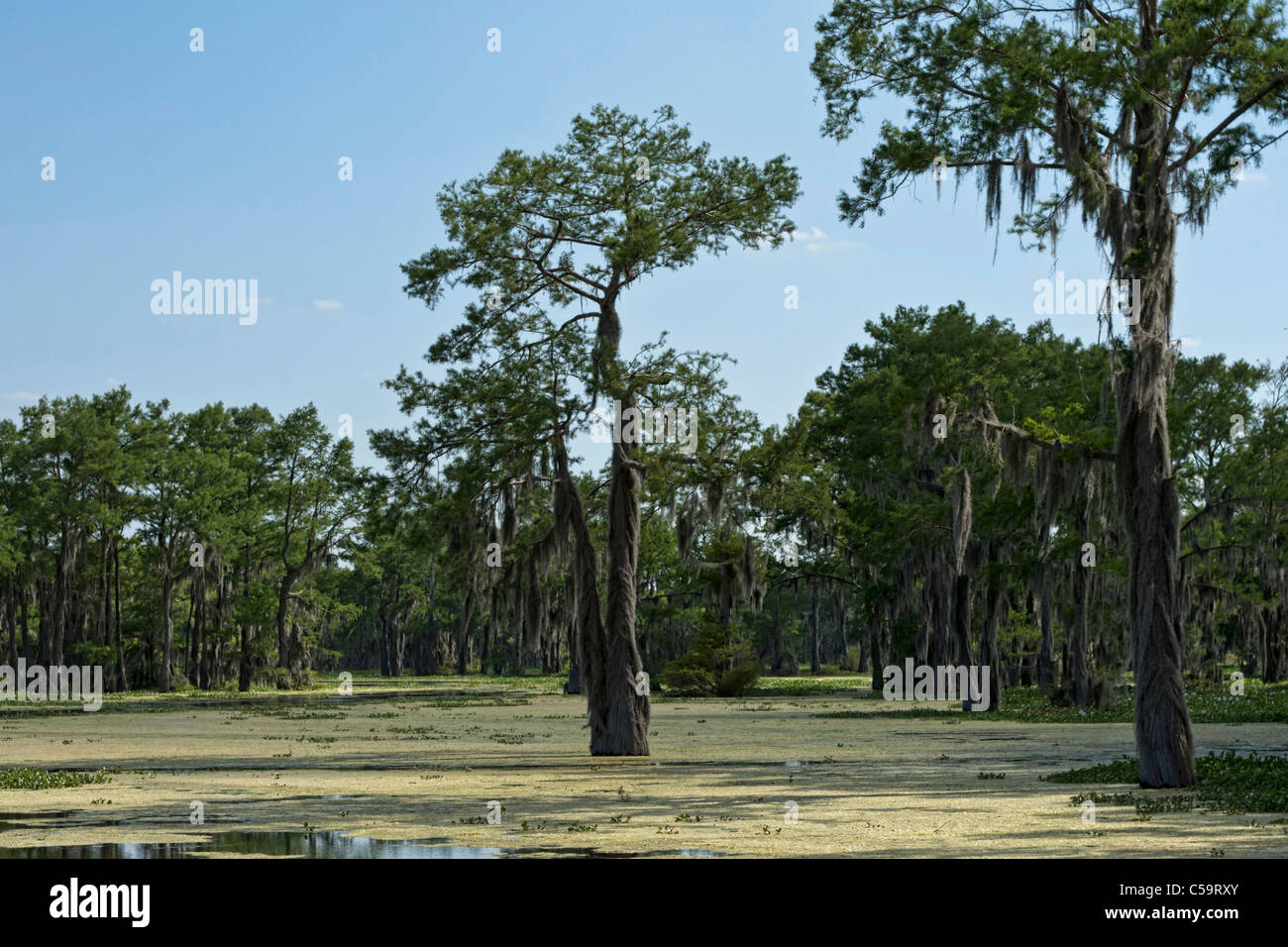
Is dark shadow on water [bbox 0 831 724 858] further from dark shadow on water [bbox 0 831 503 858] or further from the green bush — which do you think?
the green bush

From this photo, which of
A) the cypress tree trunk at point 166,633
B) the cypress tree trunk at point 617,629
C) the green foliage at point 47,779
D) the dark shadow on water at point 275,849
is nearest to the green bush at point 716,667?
the cypress tree trunk at point 166,633

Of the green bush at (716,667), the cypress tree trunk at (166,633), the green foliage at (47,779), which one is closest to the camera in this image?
the green foliage at (47,779)

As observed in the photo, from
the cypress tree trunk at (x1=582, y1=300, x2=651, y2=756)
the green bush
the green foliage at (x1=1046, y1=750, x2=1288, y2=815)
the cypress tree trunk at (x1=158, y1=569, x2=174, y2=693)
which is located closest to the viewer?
the green foliage at (x1=1046, y1=750, x2=1288, y2=815)

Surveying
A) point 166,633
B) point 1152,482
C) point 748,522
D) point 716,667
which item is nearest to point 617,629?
point 748,522

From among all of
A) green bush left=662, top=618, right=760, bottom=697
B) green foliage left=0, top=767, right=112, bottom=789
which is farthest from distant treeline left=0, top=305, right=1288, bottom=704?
green foliage left=0, top=767, right=112, bottom=789

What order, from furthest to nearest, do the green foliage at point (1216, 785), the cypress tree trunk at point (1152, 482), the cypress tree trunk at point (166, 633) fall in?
the cypress tree trunk at point (166, 633), the cypress tree trunk at point (1152, 482), the green foliage at point (1216, 785)

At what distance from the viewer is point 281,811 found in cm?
1608

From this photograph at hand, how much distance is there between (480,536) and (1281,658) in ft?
162

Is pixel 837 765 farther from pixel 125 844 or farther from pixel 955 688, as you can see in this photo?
pixel 955 688

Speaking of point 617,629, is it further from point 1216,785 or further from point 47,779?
point 1216,785

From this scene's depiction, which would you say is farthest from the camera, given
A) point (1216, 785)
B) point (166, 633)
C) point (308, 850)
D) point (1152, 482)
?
point (166, 633)

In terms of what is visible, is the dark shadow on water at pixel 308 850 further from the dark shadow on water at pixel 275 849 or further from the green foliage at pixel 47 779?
the green foliage at pixel 47 779

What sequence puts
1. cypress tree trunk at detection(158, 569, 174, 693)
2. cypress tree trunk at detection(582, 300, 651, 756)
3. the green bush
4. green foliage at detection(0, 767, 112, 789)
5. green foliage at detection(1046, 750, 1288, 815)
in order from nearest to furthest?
green foliage at detection(1046, 750, 1288, 815)
green foliage at detection(0, 767, 112, 789)
cypress tree trunk at detection(582, 300, 651, 756)
the green bush
cypress tree trunk at detection(158, 569, 174, 693)
